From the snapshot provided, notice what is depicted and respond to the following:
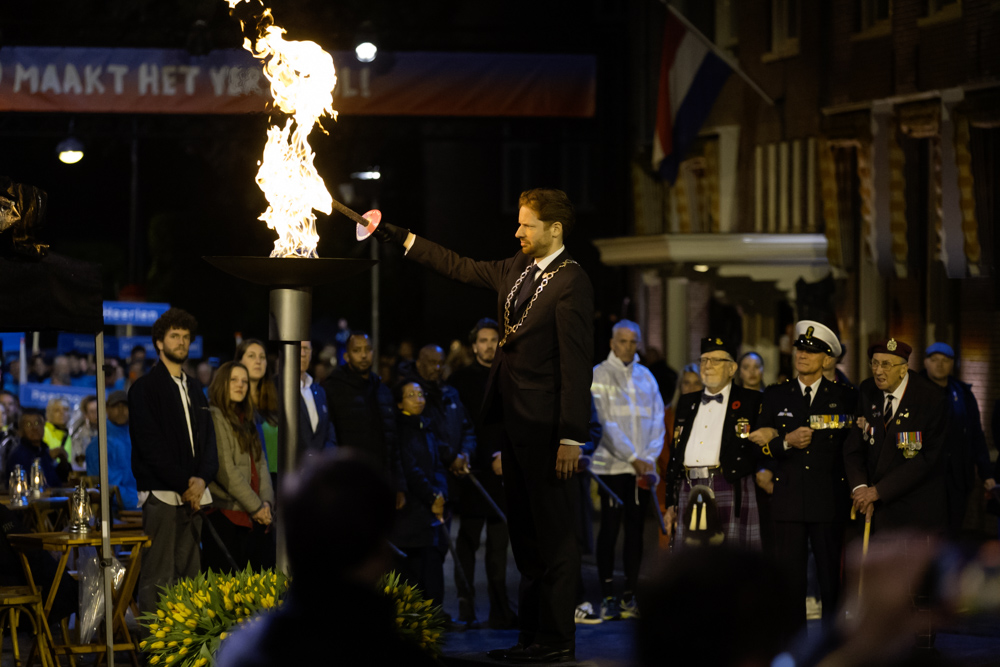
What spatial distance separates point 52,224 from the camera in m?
44.7

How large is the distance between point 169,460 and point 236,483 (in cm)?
71

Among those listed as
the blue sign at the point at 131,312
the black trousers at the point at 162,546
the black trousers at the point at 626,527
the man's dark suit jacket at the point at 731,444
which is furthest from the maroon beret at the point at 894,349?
the blue sign at the point at 131,312

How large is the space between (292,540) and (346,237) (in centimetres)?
3662

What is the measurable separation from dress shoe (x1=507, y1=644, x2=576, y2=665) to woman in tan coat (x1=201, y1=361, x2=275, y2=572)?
109 inches

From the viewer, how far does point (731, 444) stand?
8383 millimetres

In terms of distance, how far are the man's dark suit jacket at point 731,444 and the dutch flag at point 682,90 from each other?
1127 cm

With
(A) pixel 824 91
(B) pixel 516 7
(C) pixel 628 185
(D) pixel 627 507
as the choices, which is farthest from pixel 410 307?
(D) pixel 627 507

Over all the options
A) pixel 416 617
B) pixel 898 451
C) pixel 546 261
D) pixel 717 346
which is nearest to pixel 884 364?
pixel 898 451

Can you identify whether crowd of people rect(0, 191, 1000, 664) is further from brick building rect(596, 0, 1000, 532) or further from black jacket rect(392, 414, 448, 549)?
brick building rect(596, 0, 1000, 532)

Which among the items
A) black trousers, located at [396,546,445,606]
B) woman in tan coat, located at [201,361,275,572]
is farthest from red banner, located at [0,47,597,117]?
black trousers, located at [396,546,445,606]

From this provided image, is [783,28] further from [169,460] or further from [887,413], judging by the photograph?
[169,460]

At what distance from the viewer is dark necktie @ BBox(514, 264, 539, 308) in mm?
6527

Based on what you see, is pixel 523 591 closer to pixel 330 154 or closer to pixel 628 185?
pixel 628 185

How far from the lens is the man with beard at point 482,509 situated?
9.35 metres
